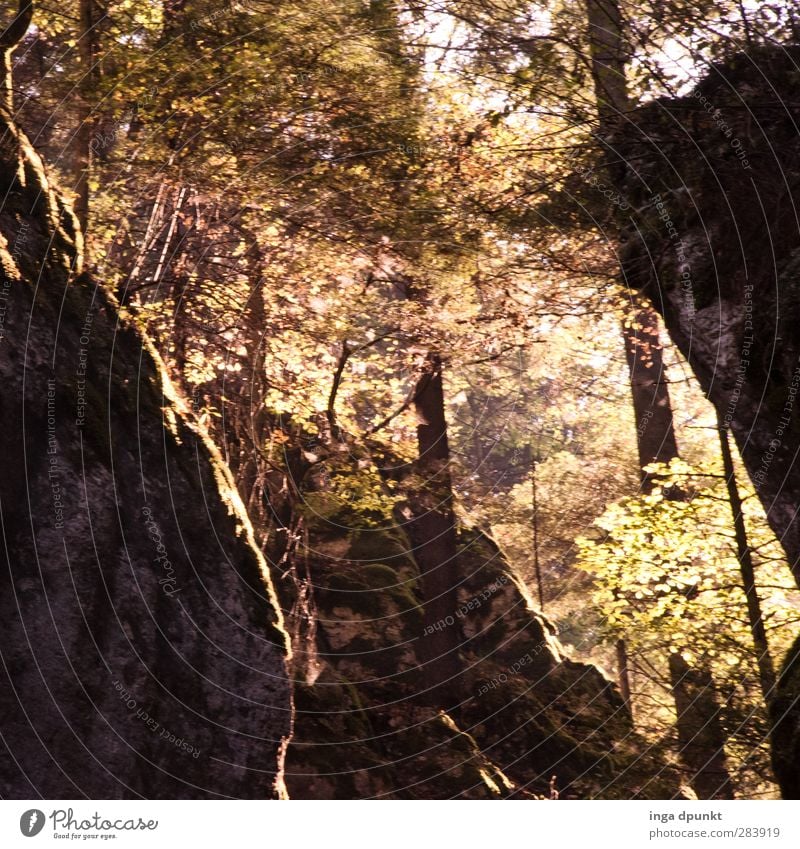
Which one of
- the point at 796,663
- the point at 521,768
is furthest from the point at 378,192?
the point at 521,768

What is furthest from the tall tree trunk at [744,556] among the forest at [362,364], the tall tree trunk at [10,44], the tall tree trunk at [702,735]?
the tall tree trunk at [10,44]

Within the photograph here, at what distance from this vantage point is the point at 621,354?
12.6 metres

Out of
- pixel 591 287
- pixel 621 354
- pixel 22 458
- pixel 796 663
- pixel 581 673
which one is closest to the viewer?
pixel 22 458

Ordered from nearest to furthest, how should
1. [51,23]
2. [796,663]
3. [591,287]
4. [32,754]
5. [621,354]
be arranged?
[32,754] → [796,663] → [51,23] → [591,287] → [621,354]

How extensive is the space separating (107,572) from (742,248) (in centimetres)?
734

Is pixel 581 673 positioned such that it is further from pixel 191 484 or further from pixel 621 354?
pixel 191 484

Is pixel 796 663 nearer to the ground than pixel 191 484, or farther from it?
nearer to the ground

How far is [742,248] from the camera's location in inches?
312

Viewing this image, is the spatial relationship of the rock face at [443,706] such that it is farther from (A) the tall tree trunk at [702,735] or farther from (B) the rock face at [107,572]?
(B) the rock face at [107,572]

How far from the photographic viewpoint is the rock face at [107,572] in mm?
6438

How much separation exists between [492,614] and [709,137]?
29.9 ft

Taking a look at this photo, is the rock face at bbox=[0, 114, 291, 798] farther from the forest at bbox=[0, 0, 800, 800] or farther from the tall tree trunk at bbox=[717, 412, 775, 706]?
the tall tree trunk at bbox=[717, 412, 775, 706]

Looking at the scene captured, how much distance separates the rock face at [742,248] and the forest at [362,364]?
0.03 metres

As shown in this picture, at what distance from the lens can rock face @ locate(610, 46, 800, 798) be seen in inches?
295
